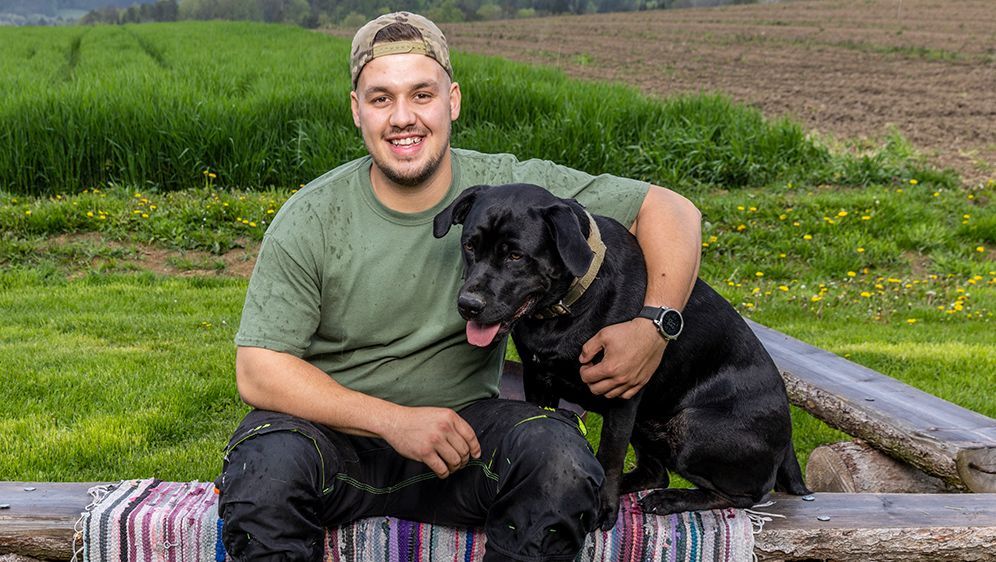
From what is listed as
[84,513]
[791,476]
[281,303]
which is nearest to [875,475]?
[791,476]

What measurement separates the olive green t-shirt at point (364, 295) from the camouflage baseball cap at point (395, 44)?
33cm

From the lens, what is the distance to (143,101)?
33.6 feet

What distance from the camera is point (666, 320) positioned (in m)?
2.71

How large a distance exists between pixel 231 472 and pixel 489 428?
2.31 ft

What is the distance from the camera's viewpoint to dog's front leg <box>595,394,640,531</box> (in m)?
2.74

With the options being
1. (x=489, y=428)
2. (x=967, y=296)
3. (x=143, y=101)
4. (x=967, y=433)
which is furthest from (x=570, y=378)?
(x=143, y=101)

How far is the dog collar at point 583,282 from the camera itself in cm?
265

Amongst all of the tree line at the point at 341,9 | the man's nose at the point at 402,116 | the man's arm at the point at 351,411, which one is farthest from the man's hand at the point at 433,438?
the tree line at the point at 341,9

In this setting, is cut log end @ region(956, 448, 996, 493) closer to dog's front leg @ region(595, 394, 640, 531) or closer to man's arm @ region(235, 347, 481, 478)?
dog's front leg @ region(595, 394, 640, 531)

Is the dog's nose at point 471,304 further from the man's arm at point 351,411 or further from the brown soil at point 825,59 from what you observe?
the brown soil at point 825,59

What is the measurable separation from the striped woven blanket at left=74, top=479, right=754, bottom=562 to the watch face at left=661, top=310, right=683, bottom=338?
560mm

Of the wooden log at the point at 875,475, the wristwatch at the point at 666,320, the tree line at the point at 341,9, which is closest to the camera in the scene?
the wristwatch at the point at 666,320

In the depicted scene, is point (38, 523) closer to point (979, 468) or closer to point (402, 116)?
point (402, 116)

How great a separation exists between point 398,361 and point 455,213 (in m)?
0.49
